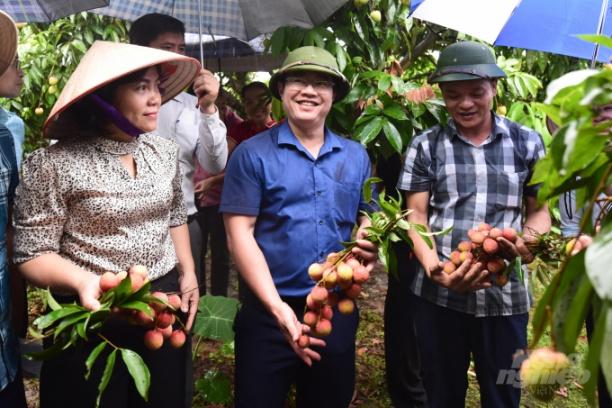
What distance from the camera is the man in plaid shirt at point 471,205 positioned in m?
1.87

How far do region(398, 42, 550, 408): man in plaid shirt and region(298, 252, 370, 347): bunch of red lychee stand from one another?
0.36 m

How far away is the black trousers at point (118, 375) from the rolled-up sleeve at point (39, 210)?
0.57 feet

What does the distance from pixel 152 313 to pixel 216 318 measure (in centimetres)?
91

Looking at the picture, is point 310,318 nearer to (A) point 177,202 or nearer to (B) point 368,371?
(A) point 177,202

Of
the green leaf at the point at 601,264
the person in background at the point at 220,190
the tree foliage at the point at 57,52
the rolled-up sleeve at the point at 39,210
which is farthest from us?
the tree foliage at the point at 57,52

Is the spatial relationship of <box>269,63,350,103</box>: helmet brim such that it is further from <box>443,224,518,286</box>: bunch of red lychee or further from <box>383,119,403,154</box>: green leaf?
<box>443,224,518,286</box>: bunch of red lychee

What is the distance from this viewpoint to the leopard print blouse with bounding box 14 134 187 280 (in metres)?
1.43

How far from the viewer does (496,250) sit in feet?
5.58

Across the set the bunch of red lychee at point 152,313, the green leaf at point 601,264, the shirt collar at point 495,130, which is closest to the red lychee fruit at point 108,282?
the bunch of red lychee at point 152,313

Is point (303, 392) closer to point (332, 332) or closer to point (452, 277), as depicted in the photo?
point (332, 332)

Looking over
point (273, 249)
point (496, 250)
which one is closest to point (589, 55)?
point (496, 250)

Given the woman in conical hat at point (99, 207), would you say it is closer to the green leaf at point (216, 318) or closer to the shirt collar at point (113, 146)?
the shirt collar at point (113, 146)

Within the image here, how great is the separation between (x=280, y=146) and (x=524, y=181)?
32.6 inches

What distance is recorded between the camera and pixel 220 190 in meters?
3.26
